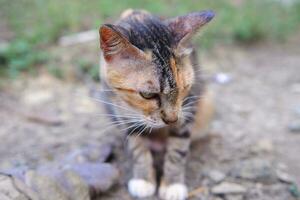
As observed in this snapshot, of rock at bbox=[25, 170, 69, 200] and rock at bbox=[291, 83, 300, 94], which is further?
rock at bbox=[291, 83, 300, 94]

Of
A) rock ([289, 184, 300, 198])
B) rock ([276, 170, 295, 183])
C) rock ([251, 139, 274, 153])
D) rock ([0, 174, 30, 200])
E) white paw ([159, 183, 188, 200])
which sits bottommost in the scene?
rock ([289, 184, 300, 198])

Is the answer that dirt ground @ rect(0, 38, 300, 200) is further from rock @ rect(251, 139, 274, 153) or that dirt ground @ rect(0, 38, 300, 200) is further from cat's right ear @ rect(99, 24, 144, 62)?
cat's right ear @ rect(99, 24, 144, 62)

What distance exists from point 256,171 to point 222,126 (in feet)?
2.20

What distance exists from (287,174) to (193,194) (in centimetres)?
60

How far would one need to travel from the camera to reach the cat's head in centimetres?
214

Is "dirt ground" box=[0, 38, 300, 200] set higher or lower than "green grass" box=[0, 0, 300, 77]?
lower

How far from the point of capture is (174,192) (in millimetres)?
2447

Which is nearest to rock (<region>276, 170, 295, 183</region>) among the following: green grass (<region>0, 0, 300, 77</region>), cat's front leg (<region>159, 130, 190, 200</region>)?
cat's front leg (<region>159, 130, 190, 200</region>)

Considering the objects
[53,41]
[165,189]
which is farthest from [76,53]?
[165,189]

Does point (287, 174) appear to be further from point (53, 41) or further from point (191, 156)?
point (53, 41)

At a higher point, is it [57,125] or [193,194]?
[57,125]

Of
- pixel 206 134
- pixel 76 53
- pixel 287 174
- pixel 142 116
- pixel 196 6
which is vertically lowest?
pixel 287 174

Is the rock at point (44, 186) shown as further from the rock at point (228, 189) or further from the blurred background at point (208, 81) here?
the rock at point (228, 189)

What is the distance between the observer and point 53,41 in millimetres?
4086
